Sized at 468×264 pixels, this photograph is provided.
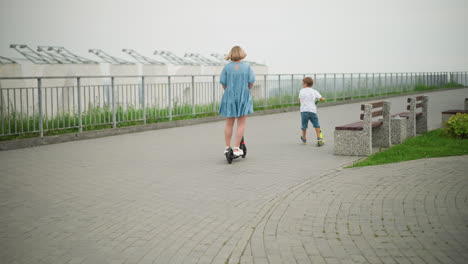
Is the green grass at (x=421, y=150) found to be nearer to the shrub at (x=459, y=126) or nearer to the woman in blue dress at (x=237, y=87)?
the shrub at (x=459, y=126)

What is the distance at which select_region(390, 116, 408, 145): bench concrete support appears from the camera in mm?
12230

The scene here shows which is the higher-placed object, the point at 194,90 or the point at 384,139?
the point at 194,90

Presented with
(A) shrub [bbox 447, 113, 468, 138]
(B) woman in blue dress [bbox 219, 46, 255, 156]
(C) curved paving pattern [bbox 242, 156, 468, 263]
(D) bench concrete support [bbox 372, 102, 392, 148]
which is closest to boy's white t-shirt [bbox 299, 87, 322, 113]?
(D) bench concrete support [bbox 372, 102, 392, 148]

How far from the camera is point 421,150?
35.2ft

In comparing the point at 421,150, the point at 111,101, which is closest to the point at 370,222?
the point at 421,150

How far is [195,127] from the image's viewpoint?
17.0 metres

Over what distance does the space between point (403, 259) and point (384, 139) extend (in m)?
7.41

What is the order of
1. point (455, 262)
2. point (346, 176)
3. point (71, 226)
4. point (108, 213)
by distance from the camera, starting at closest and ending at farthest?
point (455, 262)
point (71, 226)
point (108, 213)
point (346, 176)

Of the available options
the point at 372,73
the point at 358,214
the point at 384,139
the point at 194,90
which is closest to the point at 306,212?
the point at 358,214

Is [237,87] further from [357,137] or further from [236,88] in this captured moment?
[357,137]

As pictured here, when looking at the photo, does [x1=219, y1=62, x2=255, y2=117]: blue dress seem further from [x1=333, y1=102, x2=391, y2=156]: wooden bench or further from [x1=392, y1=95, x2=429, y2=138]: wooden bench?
[x1=392, y1=95, x2=429, y2=138]: wooden bench

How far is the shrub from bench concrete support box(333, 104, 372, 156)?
294 centimetres

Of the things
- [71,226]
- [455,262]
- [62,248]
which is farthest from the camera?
[71,226]

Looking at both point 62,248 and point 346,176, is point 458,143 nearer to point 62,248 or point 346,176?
point 346,176
